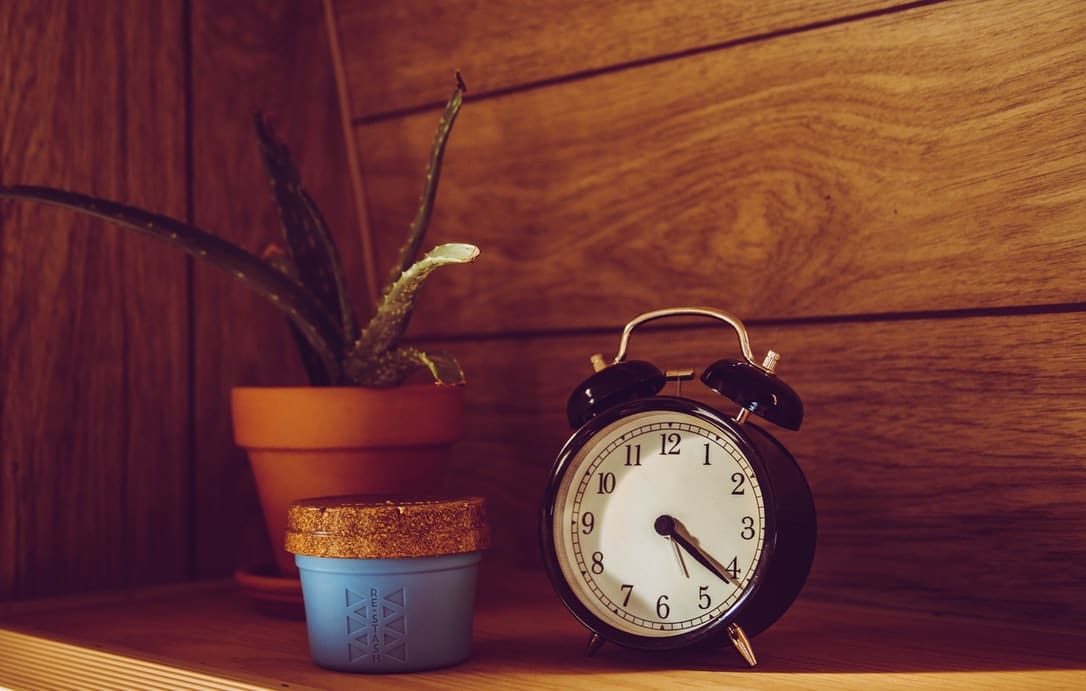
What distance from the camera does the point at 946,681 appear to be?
31.9 inches

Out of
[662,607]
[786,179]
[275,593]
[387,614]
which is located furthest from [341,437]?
[786,179]

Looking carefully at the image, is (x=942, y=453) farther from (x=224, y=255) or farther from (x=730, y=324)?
(x=224, y=255)

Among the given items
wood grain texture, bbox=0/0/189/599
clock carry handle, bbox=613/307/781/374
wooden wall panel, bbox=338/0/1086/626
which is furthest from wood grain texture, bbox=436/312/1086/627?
wood grain texture, bbox=0/0/189/599

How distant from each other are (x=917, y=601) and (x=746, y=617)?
29 cm

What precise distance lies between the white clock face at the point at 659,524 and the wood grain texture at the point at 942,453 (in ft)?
0.87

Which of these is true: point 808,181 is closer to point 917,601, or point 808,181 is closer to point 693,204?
point 693,204

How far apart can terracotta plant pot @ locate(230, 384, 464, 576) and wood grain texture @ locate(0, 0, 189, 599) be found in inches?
7.0

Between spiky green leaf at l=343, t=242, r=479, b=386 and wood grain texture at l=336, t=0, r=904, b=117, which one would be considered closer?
spiky green leaf at l=343, t=242, r=479, b=386

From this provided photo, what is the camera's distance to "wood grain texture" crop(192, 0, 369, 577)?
1.31m

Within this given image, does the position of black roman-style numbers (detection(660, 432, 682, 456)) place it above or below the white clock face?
above

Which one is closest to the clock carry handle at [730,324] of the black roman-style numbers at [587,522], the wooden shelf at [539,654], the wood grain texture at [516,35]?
the black roman-style numbers at [587,522]

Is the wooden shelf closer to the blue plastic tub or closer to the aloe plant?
the blue plastic tub

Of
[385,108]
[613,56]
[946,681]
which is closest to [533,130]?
[613,56]

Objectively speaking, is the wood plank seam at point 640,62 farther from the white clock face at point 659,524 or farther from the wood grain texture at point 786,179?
the white clock face at point 659,524
